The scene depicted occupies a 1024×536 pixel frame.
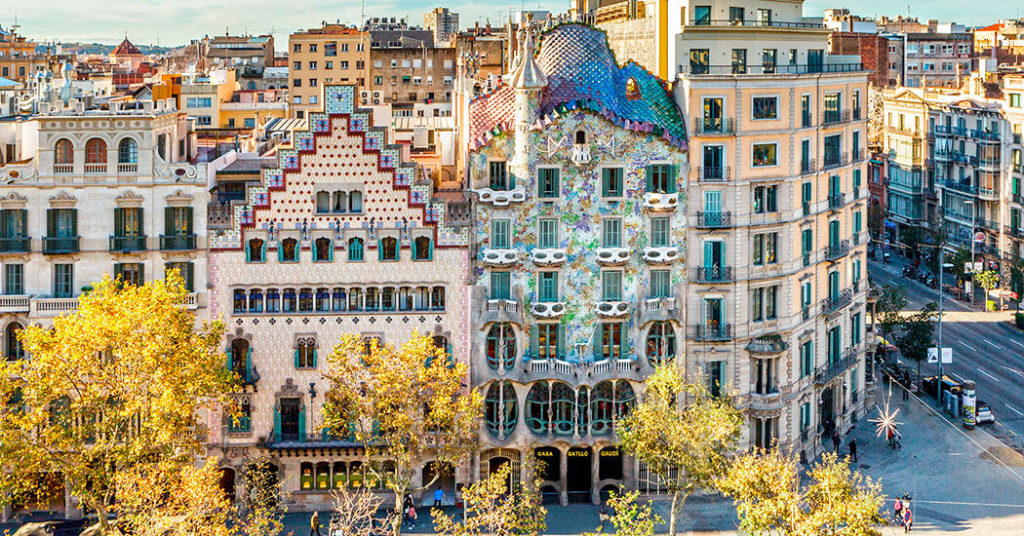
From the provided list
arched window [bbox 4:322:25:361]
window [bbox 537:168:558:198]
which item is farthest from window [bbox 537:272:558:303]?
arched window [bbox 4:322:25:361]

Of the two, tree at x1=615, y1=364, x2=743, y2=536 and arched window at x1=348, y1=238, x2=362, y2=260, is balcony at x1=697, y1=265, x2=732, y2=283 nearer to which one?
tree at x1=615, y1=364, x2=743, y2=536

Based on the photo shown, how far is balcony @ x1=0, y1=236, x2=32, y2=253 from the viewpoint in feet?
264

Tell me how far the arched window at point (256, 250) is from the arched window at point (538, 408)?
1847 centimetres

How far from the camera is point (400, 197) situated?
82.4 metres

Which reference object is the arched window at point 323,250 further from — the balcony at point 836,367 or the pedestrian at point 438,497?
the balcony at point 836,367

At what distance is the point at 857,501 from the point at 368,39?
120 meters

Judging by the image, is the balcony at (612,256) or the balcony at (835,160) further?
the balcony at (835,160)

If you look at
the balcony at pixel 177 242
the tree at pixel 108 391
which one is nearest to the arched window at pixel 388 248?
the balcony at pixel 177 242

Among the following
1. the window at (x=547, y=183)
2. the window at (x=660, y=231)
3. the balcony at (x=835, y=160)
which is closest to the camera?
the window at (x=547, y=183)

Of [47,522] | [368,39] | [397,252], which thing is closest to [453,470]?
[397,252]

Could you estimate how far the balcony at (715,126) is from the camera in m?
84.1

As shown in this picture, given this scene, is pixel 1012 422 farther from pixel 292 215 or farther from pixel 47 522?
pixel 47 522

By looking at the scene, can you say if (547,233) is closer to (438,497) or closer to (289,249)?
(289,249)

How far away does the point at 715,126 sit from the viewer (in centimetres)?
8431
